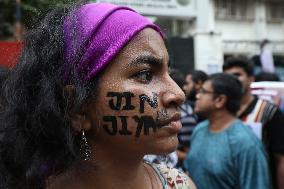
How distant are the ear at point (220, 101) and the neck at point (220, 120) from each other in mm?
58

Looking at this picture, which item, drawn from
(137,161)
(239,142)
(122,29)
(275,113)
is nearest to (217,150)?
(239,142)

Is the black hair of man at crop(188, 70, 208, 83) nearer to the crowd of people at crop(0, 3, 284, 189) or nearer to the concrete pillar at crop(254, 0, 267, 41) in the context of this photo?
the crowd of people at crop(0, 3, 284, 189)

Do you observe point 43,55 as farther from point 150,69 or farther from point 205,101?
point 205,101

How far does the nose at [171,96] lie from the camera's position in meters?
1.31

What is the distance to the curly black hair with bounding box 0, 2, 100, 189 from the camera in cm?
128

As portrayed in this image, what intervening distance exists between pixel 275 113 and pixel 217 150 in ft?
1.86

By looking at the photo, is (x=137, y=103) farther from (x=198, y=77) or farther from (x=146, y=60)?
(x=198, y=77)

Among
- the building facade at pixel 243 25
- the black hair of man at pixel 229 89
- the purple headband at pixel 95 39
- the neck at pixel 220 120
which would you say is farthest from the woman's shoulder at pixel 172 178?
the building facade at pixel 243 25

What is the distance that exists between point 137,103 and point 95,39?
9.5 inches

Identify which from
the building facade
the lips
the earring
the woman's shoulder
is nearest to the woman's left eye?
the lips

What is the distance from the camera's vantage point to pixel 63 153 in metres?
1.31

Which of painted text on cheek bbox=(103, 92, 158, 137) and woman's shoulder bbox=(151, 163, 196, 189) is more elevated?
painted text on cheek bbox=(103, 92, 158, 137)

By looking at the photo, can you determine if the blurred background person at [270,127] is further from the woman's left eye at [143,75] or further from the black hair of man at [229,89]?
the woman's left eye at [143,75]

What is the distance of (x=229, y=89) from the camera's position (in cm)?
331
